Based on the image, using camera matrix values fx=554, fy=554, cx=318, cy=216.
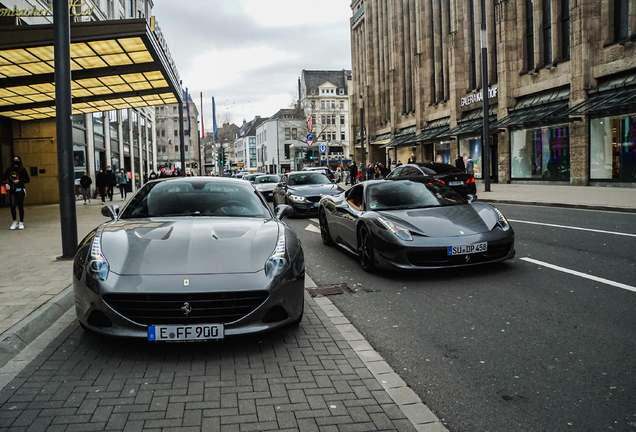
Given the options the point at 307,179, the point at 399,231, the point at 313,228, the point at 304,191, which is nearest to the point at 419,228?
the point at 399,231

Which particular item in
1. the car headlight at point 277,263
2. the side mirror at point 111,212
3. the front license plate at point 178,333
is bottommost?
the front license plate at point 178,333

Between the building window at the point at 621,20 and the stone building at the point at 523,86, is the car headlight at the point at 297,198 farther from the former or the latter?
the building window at the point at 621,20

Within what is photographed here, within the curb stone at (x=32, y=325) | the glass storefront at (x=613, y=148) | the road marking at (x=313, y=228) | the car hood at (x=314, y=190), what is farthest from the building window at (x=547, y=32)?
the curb stone at (x=32, y=325)

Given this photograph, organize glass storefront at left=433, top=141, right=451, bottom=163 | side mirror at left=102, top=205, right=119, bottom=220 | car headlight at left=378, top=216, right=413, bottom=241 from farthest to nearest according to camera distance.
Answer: glass storefront at left=433, top=141, right=451, bottom=163
car headlight at left=378, top=216, right=413, bottom=241
side mirror at left=102, top=205, right=119, bottom=220

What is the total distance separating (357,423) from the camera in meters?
3.04

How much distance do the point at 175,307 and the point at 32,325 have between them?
169 cm

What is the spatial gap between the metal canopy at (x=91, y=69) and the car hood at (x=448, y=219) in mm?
9331

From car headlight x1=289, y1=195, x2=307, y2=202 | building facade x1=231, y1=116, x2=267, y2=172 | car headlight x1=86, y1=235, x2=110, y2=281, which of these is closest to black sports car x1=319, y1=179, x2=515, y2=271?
car headlight x1=86, y1=235, x2=110, y2=281

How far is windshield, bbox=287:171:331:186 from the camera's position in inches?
696

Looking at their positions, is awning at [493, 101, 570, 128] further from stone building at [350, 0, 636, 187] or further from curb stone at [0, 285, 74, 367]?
curb stone at [0, 285, 74, 367]

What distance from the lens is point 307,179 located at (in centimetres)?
1791

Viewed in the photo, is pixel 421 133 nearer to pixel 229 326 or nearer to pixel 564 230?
pixel 564 230

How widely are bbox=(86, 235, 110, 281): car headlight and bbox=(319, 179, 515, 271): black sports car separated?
3544mm

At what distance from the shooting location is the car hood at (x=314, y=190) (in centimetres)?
1634
